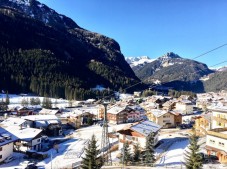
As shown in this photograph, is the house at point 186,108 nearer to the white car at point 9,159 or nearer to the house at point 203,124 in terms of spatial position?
the house at point 203,124

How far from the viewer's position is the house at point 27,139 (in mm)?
52938

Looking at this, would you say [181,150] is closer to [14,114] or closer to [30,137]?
[30,137]

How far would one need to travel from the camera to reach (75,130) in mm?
78062

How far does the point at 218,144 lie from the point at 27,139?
35.4 m

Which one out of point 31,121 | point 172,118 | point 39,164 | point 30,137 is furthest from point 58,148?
point 172,118

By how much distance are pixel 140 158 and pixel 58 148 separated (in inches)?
842

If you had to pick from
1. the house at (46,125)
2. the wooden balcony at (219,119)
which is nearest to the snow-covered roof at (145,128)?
the wooden balcony at (219,119)

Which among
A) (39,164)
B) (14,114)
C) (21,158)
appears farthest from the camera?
(14,114)

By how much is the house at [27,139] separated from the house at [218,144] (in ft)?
108

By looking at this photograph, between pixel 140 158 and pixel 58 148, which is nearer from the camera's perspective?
pixel 140 158

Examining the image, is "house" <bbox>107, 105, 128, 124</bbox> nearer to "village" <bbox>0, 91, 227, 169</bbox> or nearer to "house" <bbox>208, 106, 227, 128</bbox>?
"village" <bbox>0, 91, 227, 169</bbox>

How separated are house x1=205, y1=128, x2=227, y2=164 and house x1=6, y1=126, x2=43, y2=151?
3306 centimetres

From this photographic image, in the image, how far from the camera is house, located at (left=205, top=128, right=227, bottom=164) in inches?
1587

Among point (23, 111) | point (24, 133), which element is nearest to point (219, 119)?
point (24, 133)
